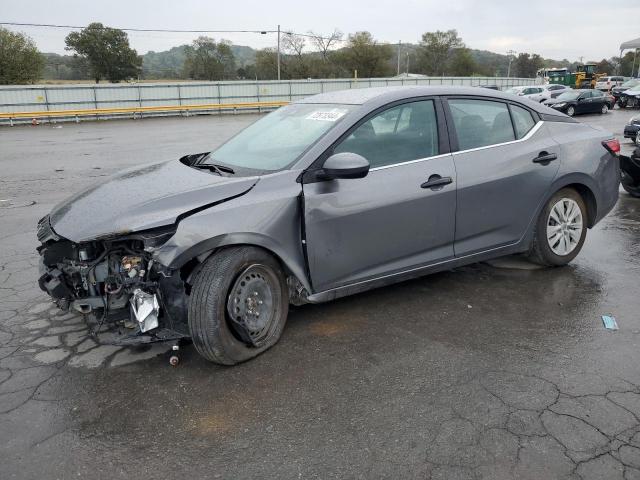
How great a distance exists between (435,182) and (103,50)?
72532 millimetres

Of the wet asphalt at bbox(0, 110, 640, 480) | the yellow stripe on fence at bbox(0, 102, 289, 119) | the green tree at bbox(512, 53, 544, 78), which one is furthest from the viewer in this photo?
the green tree at bbox(512, 53, 544, 78)

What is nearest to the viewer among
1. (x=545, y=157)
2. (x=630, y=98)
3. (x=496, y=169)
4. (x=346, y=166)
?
(x=346, y=166)

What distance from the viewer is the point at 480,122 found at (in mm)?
4480

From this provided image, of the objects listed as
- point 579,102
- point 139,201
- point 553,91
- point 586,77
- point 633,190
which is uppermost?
point 586,77

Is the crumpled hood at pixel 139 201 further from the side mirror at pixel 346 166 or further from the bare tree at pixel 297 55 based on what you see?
the bare tree at pixel 297 55

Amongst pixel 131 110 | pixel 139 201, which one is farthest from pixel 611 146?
pixel 131 110

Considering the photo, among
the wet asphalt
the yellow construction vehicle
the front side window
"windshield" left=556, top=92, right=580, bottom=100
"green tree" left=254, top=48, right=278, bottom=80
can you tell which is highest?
"green tree" left=254, top=48, right=278, bottom=80

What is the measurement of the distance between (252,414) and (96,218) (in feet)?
5.03

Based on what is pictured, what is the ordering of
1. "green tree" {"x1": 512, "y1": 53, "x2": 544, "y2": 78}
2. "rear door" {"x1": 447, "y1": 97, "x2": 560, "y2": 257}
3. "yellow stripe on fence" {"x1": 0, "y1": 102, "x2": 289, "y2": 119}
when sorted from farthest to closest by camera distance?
"green tree" {"x1": 512, "y1": 53, "x2": 544, "y2": 78}, "yellow stripe on fence" {"x1": 0, "y1": 102, "x2": 289, "y2": 119}, "rear door" {"x1": 447, "y1": 97, "x2": 560, "y2": 257}

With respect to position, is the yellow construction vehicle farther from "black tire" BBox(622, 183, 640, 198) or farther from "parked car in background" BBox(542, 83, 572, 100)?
Result: "black tire" BBox(622, 183, 640, 198)

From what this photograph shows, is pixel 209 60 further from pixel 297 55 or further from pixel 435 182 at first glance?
pixel 435 182

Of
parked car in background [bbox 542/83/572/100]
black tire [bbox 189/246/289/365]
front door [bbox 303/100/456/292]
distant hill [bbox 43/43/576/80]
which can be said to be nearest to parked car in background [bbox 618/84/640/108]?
parked car in background [bbox 542/83/572/100]

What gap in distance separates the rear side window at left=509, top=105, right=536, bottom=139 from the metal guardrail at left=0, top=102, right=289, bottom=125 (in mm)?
26454

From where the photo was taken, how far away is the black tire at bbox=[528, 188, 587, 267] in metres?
4.84
